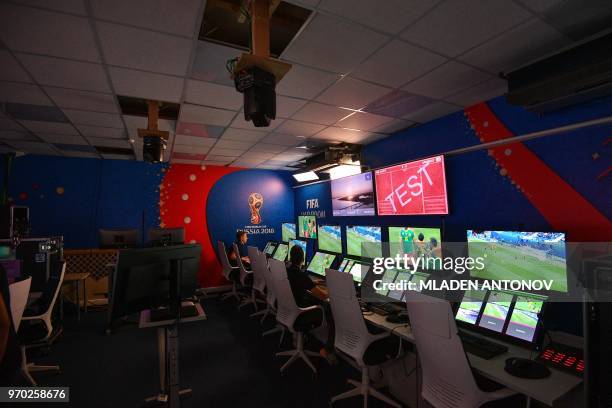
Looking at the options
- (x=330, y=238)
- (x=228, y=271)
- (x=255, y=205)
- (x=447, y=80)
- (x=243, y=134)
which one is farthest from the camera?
(x=255, y=205)

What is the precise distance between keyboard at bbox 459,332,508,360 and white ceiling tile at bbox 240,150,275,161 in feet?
14.1

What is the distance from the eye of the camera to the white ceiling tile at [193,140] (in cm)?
443

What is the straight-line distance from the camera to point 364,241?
425 cm

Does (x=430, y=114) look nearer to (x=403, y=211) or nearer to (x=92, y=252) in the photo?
(x=403, y=211)

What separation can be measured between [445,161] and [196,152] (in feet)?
13.7

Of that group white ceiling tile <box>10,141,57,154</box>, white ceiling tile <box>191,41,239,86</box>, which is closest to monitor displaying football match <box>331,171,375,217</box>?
white ceiling tile <box>191,41,239,86</box>

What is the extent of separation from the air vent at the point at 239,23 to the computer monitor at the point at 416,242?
94.0 inches

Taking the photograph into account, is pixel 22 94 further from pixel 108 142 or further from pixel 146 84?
pixel 108 142

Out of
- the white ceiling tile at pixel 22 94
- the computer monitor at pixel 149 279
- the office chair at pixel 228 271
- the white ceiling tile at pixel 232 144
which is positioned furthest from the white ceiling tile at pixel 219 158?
the computer monitor at pixel 149 279

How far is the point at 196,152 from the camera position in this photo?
5418 mm

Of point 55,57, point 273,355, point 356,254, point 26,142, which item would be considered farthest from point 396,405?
point 26,142

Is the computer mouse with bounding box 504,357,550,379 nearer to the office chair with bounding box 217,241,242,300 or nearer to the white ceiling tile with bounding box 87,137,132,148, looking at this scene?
the office chair with bounding box 217,241,242,300

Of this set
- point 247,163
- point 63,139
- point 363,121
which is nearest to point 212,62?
point 363,121

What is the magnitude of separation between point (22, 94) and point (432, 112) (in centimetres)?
428
